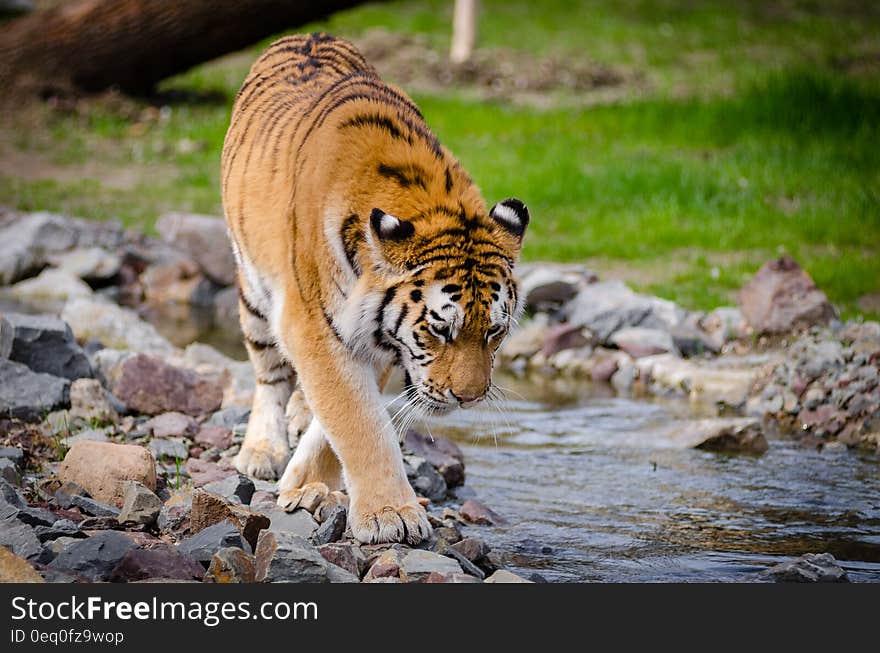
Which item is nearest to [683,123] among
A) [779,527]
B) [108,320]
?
[108,320]

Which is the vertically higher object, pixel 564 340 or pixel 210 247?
pixel 210 247

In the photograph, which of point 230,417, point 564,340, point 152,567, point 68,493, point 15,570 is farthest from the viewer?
point 564,340

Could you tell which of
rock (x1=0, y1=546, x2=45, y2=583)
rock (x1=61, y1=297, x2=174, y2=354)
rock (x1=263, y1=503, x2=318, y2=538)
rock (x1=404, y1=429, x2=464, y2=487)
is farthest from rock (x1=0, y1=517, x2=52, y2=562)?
rock (x1=61, y1=297, x2=174, y2=354)

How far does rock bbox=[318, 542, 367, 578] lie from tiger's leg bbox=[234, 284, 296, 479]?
1.23 m

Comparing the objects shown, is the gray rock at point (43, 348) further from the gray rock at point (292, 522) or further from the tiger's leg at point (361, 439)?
the tiger's leg at point (361, 439)

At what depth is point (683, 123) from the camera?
1356 centimetres

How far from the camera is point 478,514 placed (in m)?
5.31

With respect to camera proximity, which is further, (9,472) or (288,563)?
(9,472)

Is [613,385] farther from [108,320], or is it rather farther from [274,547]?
[274,547]

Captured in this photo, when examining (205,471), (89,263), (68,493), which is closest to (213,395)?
(205,471)

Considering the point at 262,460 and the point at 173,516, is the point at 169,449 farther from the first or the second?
the point at 173,516

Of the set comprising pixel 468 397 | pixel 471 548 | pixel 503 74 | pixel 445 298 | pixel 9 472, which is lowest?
pixel 471 548

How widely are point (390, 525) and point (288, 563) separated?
632 mm

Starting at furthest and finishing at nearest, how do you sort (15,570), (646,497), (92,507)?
(646,497), (92,507), (15,570)
